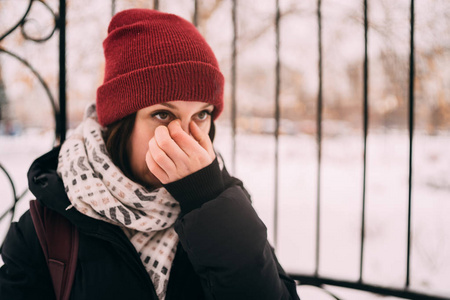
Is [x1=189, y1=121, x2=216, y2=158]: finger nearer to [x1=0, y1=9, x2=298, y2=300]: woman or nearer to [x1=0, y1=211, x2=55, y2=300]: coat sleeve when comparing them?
[x1=0, y1=9, x2=298, y2=300]: woman

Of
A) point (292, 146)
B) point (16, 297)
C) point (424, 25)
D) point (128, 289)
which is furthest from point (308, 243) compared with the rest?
point (16, 297)

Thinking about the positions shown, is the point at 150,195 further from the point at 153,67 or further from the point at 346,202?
the point at 346,202

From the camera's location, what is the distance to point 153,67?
0.96 metres

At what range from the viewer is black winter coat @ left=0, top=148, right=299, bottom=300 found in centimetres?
82

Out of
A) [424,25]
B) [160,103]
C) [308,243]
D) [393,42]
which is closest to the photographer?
[160,103]

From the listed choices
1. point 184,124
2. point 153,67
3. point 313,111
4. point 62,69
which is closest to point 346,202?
point 313,111

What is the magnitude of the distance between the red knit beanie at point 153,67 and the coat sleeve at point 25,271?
1.49 feet

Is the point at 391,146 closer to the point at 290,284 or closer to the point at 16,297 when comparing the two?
the point at 290,284

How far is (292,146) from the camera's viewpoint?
11.6 ft

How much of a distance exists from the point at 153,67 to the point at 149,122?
18 centimetres

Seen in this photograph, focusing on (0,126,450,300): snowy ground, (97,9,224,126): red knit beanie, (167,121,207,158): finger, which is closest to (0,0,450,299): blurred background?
(0,126,450,300): snowy ground

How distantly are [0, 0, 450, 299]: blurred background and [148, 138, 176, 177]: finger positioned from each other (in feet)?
2.32

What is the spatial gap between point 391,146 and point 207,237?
11.8ft

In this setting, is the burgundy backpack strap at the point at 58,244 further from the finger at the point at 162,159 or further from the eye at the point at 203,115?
the eye at the point at 203,115
